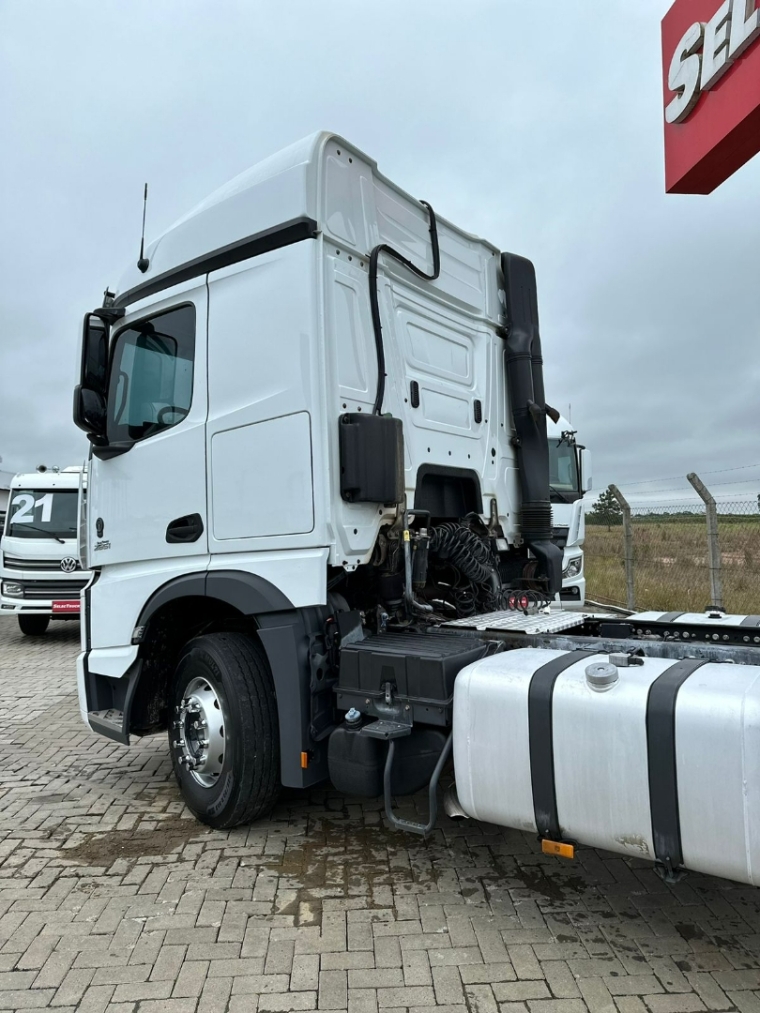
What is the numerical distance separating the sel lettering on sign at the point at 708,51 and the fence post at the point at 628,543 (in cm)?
510

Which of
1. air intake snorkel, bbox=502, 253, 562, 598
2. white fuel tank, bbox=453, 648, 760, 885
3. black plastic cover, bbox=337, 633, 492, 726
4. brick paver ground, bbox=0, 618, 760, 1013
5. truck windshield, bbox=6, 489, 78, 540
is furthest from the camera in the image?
truck windshield, bbox=6, 489, 78, 540

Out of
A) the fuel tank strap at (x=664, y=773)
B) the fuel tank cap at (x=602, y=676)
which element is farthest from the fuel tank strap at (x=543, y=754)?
the fuel tank strap at (x=664, y=773)

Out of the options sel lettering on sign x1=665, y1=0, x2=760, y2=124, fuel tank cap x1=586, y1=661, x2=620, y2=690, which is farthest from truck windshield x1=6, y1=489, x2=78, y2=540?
fuel tank cap x1=586, y1=661, x2=620, y2=690

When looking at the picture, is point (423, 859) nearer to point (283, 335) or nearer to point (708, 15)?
point (283, 335)

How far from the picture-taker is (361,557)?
3.78 meters

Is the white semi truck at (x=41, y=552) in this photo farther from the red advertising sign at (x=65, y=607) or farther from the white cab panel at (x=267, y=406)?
the white cab panel at (x=267, y=406)

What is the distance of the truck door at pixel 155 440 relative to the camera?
422 centimetres

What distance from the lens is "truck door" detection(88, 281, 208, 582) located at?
166 inches

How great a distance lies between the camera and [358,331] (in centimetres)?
391

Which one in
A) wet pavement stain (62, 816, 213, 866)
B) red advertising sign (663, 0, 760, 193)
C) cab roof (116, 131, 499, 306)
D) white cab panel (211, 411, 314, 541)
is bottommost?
wet pavement stain (62, 816, 213, 866)

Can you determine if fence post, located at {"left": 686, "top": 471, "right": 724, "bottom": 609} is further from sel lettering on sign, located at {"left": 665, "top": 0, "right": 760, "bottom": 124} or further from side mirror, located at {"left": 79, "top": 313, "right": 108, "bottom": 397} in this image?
side mirror, located at {"left": 79, "top": 313, "right": 108, "bottom": 397}

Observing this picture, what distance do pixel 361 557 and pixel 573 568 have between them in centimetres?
805

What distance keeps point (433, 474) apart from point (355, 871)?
215 centimetres

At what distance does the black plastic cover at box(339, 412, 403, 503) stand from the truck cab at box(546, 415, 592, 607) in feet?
24.9
